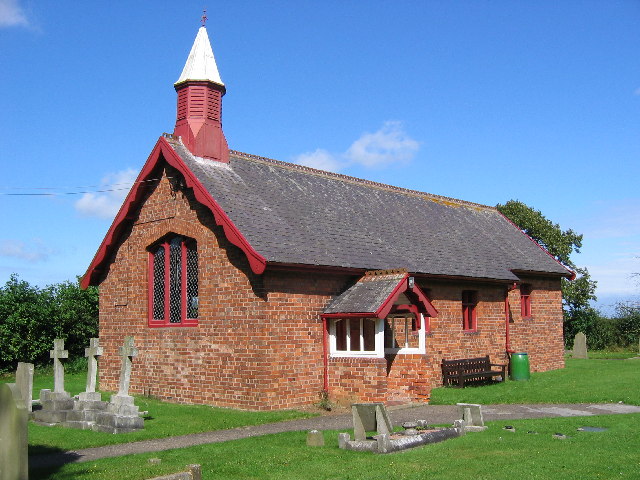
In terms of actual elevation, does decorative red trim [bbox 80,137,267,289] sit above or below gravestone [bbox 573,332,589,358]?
above

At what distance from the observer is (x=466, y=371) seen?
846 inches

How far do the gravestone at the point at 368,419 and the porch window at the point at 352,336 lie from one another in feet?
19.1

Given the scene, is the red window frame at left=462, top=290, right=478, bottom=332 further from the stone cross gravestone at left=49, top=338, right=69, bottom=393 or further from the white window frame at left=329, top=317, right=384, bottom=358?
the stone cross gravestone at left=49, top=338, right=69, bottom=393

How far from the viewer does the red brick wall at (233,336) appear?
55.6ft

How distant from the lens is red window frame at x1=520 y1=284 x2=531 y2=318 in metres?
26.9

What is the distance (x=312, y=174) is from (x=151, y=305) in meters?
7.21

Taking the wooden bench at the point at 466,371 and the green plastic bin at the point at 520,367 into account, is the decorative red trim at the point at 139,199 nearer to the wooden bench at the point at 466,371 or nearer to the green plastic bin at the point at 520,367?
the wooden bench at the point at 466,371

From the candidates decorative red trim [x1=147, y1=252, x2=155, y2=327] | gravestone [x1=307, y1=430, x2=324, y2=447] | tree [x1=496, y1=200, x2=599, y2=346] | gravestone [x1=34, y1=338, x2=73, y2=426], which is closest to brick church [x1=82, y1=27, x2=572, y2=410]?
decorative red trim [x1=147, y1=252, x2=155, y2=327]

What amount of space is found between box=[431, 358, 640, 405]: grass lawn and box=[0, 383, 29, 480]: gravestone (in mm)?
13556

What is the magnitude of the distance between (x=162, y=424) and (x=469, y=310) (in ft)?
39.6

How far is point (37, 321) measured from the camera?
2722 centimetres

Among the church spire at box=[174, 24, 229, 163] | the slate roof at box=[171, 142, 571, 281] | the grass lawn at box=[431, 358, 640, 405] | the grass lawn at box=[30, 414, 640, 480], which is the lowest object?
the grass lawn at box=[30, 414, 640, 480]

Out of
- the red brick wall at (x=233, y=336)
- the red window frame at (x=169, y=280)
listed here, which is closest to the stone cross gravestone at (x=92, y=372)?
the red brick wall at (x=233, y=336)

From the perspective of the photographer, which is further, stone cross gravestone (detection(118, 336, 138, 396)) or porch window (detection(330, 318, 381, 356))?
porch window (detection(330, 318, 381, 356))
